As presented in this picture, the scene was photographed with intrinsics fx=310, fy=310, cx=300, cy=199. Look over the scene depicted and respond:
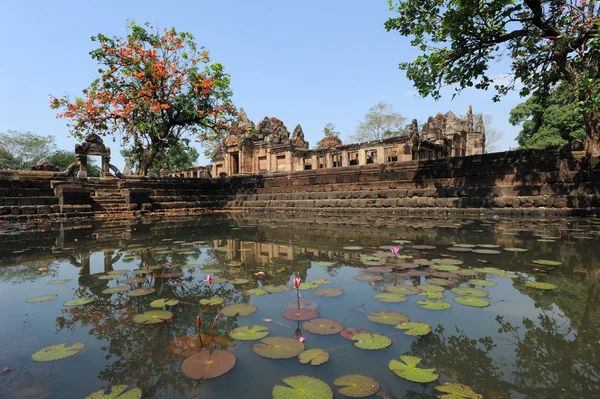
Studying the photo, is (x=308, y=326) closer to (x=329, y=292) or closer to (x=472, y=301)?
(x=329, y=292)

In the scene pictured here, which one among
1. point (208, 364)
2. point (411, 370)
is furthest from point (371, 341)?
point (208, 364)

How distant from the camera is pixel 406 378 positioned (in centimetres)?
118

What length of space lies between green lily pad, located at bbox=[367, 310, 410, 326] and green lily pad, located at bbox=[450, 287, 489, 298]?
63cm

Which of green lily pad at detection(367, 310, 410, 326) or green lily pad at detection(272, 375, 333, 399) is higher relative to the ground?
green lily pad at detection(367, 310, 410, 326)

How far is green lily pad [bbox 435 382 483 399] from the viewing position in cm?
108

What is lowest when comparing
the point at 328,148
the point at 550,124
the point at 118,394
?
the point at 118,394

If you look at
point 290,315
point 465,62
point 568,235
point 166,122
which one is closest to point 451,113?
point 465,62

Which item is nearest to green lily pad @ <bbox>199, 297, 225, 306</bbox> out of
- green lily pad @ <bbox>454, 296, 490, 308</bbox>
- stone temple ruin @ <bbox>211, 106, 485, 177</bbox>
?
green lily pad @ <bbox>454, 296, 490, 308</bbox>

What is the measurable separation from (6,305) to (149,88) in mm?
13617

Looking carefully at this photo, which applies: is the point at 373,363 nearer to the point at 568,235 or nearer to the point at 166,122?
the point at 568,235

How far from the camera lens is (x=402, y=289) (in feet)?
7.37

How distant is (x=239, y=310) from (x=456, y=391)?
124 cm

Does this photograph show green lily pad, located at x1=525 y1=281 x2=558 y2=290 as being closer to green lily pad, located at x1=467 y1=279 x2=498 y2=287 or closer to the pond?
the pond

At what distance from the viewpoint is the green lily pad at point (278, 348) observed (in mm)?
1382
